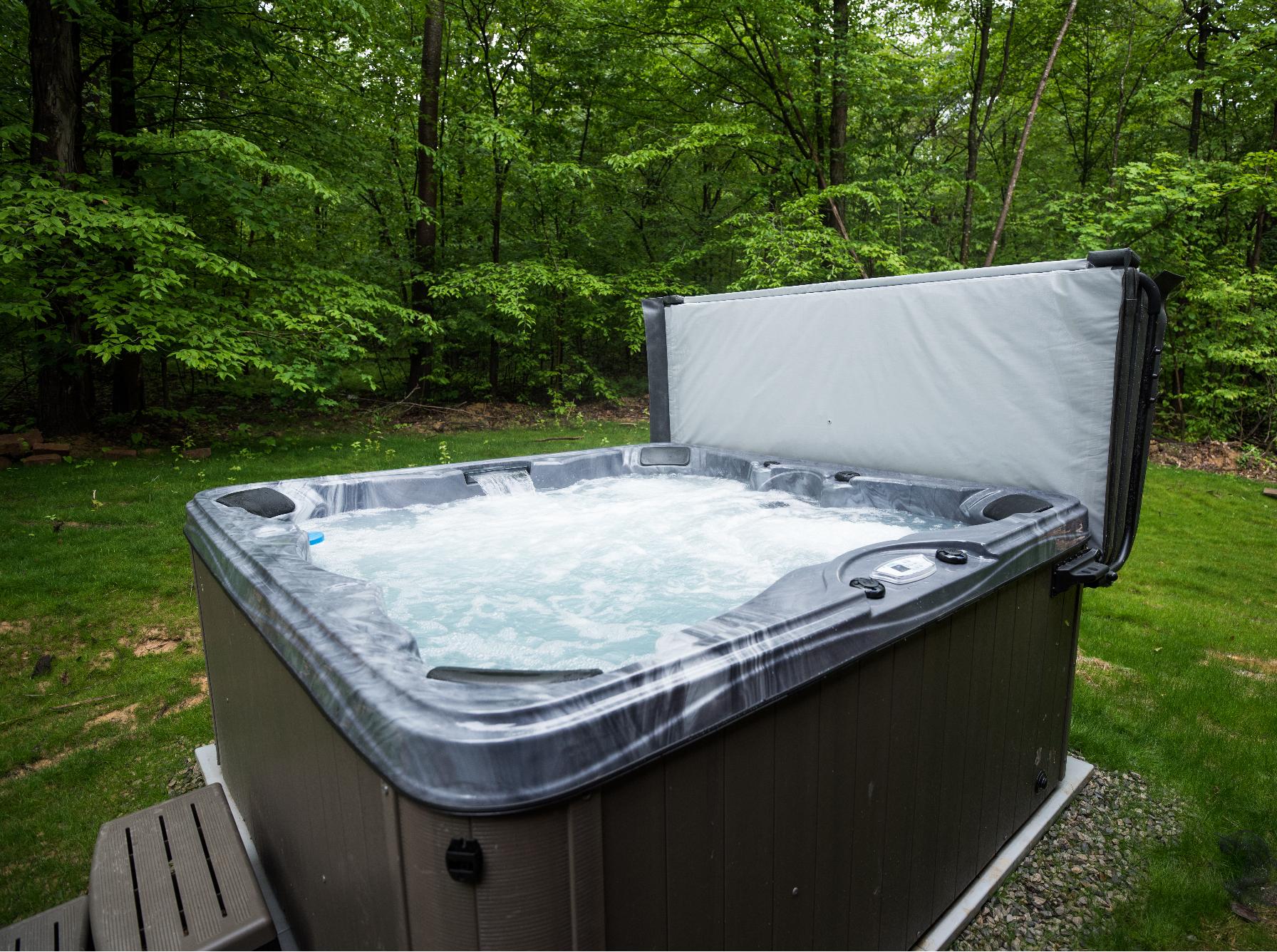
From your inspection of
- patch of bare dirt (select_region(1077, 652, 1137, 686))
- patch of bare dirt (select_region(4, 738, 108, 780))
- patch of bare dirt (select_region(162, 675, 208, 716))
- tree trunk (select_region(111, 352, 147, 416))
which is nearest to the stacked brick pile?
tree trunk (select_region(111, 352, 147, 416))

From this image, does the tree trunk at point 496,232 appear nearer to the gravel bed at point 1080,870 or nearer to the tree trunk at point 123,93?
the tree trunk at point 123,93

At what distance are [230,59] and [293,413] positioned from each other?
121 inches

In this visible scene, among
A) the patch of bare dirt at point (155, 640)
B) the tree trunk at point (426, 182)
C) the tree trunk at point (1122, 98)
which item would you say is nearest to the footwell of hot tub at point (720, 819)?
the patch of bare dirt at point (155, 640)

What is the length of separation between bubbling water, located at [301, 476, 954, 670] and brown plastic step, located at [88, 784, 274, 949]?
52 centimetres

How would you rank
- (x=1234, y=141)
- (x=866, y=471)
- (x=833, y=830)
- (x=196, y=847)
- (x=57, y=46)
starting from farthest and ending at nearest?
(x=1234, y=141), (x=57, y=46), (x=866, y=471), (x=196, y=847), (x=833, y=830)

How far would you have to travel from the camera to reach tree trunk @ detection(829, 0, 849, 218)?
6.68m

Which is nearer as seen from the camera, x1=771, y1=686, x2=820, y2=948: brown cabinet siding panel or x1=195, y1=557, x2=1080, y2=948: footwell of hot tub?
x1=195, y1=557, x2=1080, y2=948: footwell of hot tub

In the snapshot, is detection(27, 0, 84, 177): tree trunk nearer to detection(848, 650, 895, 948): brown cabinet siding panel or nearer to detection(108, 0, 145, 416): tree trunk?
detection(108, 0, 145, 416): tree trunk

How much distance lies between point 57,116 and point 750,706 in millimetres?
6014

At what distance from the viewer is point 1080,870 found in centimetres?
186

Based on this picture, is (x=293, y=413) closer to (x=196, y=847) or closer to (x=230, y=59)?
(x=230, y=59)

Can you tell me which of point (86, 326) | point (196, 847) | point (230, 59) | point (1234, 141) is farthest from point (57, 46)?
point (1234, 141)

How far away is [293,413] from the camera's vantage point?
7.15 m

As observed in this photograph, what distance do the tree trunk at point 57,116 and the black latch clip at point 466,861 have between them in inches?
210
